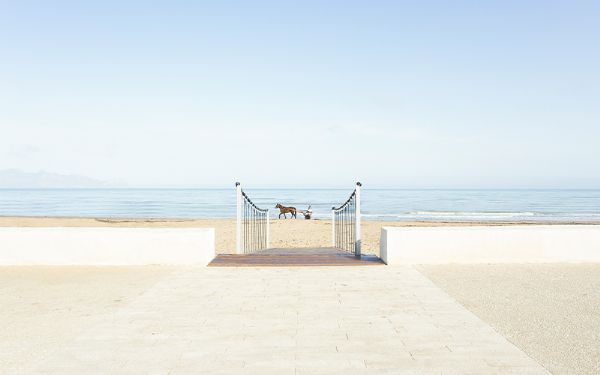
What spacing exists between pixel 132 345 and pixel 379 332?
2.27 meters

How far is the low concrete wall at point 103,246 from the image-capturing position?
930cm

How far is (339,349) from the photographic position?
14.7 ft

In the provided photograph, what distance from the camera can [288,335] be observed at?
16.1 feet

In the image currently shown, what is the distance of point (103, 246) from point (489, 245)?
275 inches

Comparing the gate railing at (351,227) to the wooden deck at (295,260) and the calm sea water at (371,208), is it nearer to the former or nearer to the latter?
the wooden deck at (295,260)

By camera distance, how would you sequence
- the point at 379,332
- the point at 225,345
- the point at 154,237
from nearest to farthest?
the point at 225,345 → the point at 379,332 → the point at 154,237

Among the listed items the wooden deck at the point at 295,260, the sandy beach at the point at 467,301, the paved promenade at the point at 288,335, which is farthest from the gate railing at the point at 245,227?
the paved promenade at the point at 288,335

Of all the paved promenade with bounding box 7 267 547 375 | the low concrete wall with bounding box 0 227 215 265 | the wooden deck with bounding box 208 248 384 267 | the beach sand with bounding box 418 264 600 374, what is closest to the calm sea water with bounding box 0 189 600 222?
the wooden deck with bounding box 208 248 384 267

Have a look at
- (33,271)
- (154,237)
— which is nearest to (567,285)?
(154,237)

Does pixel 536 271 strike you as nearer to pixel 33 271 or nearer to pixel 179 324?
pixel 179 324

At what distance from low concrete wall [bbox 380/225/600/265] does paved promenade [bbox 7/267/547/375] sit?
1977 millimetres

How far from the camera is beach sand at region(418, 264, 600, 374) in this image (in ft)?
14.6

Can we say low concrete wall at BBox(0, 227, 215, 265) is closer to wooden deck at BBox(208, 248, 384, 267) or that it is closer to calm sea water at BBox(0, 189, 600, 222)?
wooden deck at BBox(208, 248, 384, 267)

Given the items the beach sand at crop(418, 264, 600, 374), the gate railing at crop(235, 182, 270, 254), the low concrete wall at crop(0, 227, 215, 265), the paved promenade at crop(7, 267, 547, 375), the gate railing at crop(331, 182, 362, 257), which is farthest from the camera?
the gate railing at crop(235, 182, 270, 254)
